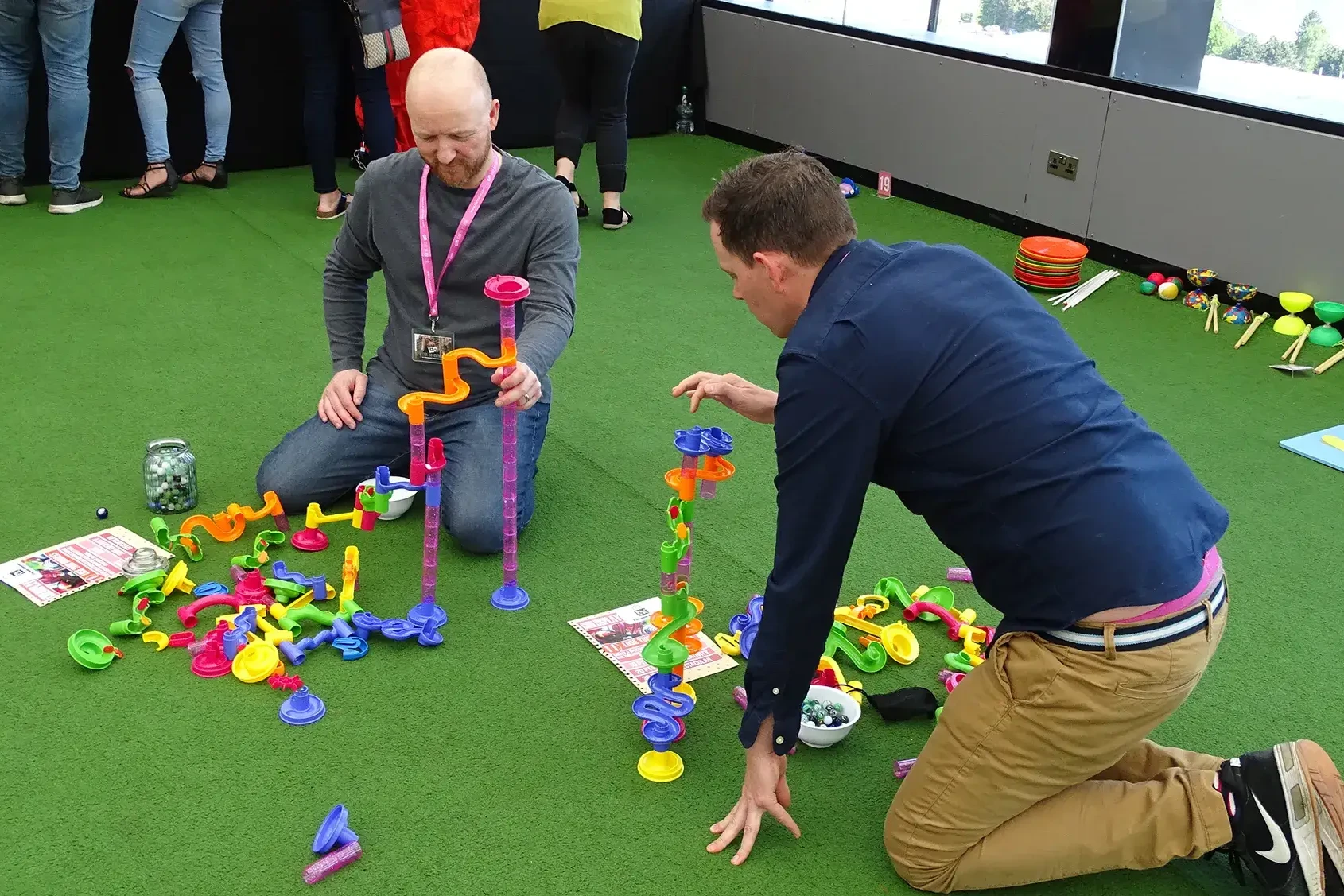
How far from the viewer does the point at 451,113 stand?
272cm

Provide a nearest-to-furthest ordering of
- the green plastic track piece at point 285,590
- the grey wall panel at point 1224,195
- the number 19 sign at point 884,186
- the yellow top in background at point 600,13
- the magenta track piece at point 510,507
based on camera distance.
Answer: the magenta track piece at point 510,507 < the green plastic track piece at point 285,590 < the grey wall panel at point 1224,195 < the yellow top in background at point 600,13 < the number 19 sign at point 884,186

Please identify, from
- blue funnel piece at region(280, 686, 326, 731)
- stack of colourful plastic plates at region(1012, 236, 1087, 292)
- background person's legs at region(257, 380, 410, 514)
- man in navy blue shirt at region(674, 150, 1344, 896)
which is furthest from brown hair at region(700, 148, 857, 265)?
stack of colourful plastic plates at region(1012, 236, 1087, 292)

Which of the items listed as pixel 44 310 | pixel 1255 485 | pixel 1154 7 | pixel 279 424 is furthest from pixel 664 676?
pixel 1154 7

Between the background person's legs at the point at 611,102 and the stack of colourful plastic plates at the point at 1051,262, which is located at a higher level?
the background person's legs at the point at 611,102

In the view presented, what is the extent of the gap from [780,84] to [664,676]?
16.4 feet

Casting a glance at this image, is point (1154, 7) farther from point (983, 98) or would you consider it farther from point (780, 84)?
point (780, 84)

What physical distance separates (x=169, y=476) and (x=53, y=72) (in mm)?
2879

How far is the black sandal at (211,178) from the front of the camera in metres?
5.84

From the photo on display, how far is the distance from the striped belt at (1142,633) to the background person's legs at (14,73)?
4.83 meters

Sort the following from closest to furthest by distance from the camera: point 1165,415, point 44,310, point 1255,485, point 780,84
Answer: point 1255,485 < point 1165,415 < point 44,310 < point 780,84

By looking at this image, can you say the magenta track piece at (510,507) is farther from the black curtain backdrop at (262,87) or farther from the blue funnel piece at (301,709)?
the black curtain backdrop at (262,87)

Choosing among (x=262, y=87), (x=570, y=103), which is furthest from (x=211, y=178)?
(x=570, y=103)

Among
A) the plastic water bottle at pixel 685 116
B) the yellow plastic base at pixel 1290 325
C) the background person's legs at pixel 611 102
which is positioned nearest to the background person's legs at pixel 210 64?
the background person's legs at pixel 611 102

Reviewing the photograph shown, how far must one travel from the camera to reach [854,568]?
9.92 ft
